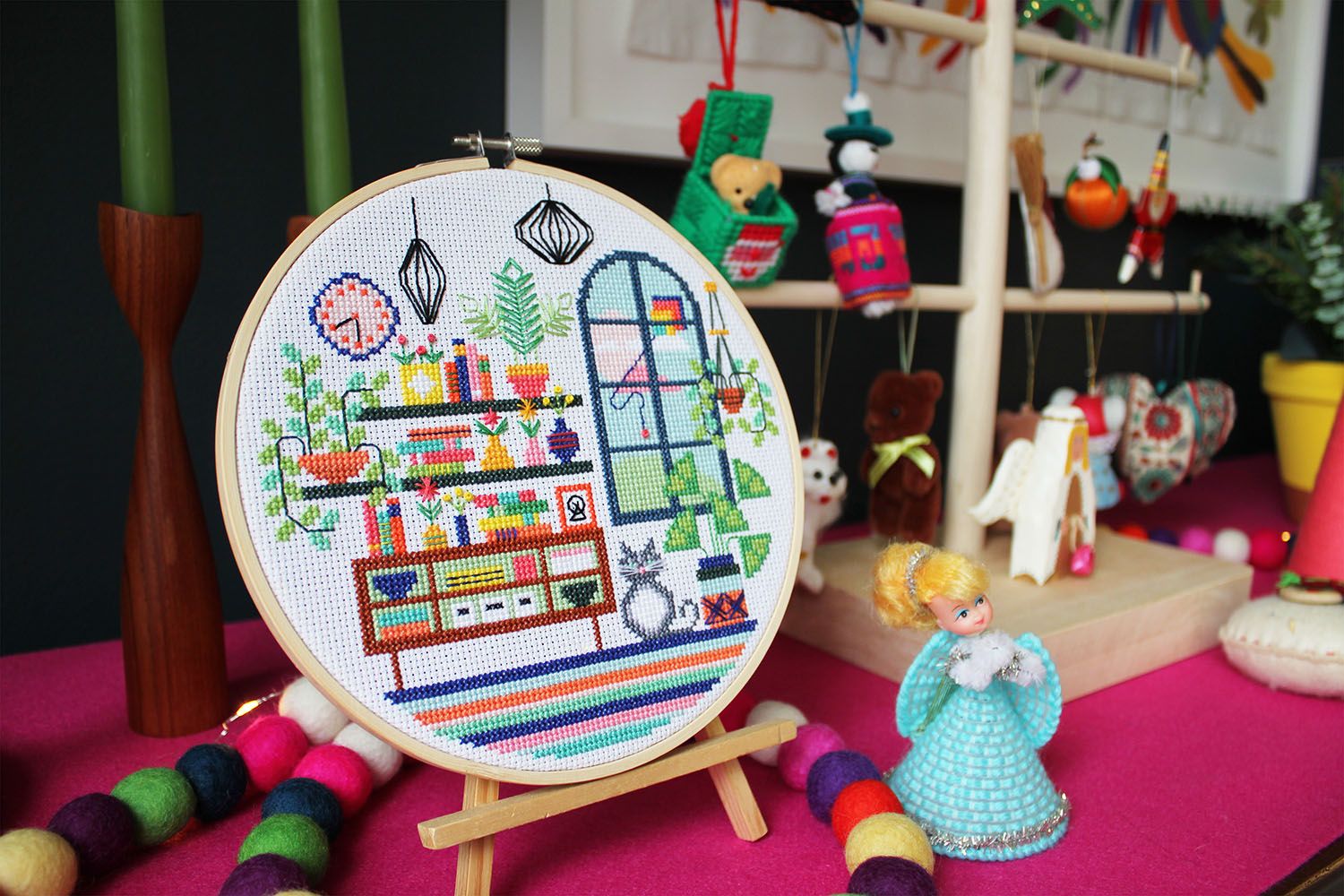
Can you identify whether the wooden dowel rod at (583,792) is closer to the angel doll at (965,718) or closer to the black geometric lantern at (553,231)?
the angel doll at (965,718)

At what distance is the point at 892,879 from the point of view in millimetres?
592

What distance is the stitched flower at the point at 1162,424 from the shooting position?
129cm

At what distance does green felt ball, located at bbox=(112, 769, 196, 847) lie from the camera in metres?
0.66

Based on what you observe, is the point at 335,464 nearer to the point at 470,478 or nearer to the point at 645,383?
the point at 470,478

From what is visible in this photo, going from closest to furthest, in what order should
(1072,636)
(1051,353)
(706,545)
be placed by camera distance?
(706,545) → (1072,636) → (1051,353)

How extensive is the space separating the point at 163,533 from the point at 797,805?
538 millimetres

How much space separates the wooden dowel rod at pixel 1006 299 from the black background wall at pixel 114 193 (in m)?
0.29

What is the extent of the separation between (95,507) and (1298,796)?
1.09 metres

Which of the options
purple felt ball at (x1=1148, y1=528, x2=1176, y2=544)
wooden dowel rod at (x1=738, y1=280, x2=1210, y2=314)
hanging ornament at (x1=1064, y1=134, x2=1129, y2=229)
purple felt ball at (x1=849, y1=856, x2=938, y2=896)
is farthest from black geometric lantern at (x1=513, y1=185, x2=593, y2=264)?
purple felt ball at (x1=1148, y1=528, x2=1176, y2=544)

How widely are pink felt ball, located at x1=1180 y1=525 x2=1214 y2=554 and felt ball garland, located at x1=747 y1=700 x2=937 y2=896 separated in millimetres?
790

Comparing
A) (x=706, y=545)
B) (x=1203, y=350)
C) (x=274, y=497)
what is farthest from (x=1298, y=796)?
(x=1203, y=350)

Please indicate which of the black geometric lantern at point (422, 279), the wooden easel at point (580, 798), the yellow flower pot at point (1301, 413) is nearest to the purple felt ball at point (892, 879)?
the wooden easel at point (580, 798)

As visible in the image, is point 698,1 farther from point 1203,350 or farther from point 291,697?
point 1203,350

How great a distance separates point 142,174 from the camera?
2.52ft
